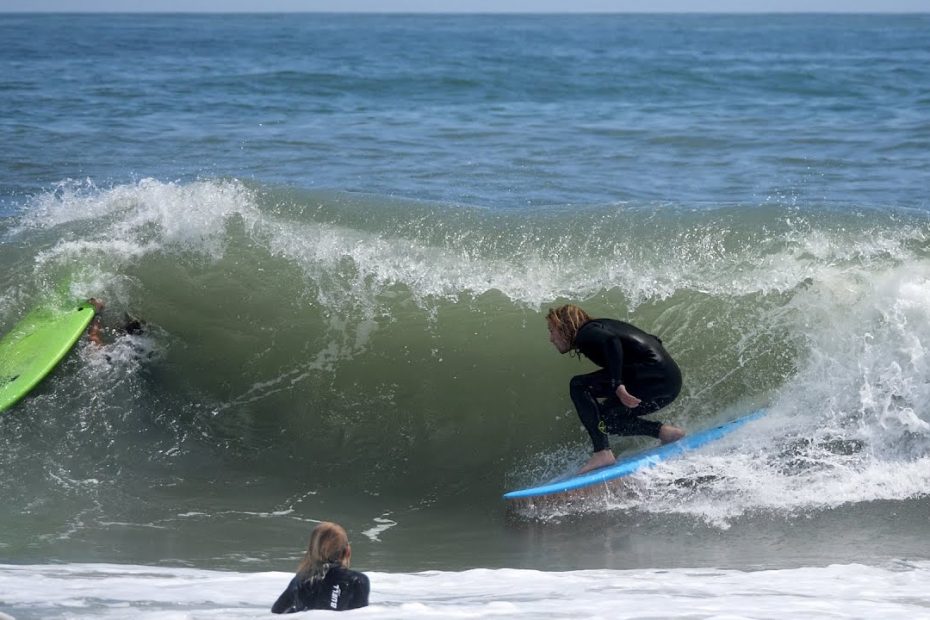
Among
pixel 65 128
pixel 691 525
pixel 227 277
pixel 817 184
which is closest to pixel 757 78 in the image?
pixel 817 184

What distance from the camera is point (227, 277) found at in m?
8.99

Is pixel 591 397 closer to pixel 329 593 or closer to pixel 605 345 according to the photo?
pixel 605 345

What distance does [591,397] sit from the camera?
6504 millimetres

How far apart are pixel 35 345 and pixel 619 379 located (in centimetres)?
435

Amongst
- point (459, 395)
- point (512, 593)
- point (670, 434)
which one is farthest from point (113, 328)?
point (512, 593)

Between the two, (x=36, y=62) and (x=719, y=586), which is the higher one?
(x=36, y=62)

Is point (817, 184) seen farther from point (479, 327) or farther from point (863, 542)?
point (863, 542)

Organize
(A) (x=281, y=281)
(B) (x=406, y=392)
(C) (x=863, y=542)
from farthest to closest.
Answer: (A) (x=281, y=281) → (B) (x=406, y=392) → (C) (x=863, y=542)

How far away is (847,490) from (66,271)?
610 cm

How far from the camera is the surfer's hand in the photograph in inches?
248

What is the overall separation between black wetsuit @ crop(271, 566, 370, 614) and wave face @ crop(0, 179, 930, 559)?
1835 millimetres

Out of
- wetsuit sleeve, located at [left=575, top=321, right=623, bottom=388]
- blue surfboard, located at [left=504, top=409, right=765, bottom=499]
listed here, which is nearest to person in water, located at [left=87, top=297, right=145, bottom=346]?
blue surfboard, located at [left=504, top=409, right=765, bottom=499]

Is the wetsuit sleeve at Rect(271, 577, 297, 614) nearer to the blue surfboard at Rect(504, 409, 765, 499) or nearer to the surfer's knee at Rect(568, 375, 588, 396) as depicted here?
the blue surfboard at Rect(504, 409, 765, 499)

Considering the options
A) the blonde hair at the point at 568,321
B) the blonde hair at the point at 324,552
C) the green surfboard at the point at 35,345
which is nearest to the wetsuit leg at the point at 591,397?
the blonde hair at the point at 568,321
